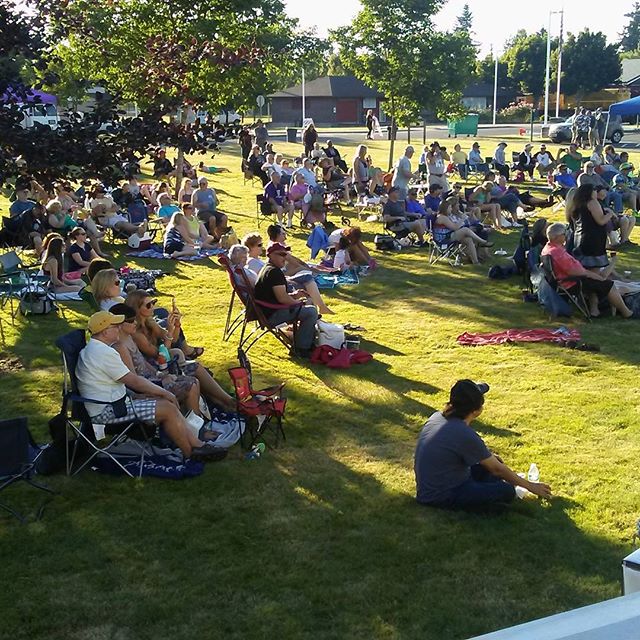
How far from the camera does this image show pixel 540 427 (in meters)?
7.32

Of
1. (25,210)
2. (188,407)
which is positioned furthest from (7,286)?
(188,407)

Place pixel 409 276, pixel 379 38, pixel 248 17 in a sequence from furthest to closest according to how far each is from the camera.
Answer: pixel 379 38 → pixel 248 17 → pixel 409 276

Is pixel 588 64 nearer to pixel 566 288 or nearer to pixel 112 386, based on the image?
pixel 566 288

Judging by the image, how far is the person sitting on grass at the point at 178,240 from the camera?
15.6m

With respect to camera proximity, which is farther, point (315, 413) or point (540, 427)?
point (315, 413)

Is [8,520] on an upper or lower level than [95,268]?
lower

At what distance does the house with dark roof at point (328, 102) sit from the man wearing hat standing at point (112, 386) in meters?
67.1

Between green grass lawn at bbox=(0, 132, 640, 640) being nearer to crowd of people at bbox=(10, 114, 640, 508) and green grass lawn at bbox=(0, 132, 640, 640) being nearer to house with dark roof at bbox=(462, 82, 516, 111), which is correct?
crowd of people at bbox=(10, 114, 640, 508)

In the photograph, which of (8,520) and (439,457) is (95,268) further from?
(439,457)

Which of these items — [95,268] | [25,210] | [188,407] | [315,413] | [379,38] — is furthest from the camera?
[379,38]

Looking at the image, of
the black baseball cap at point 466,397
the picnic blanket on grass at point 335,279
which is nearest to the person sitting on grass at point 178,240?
the picnic blanket on grass at point 335,279

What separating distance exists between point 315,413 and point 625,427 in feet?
8.92

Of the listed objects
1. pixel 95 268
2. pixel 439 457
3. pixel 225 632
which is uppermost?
pixel 95 268

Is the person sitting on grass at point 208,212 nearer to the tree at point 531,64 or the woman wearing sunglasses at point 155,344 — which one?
the woman wearing sunglasses at point 155,344
